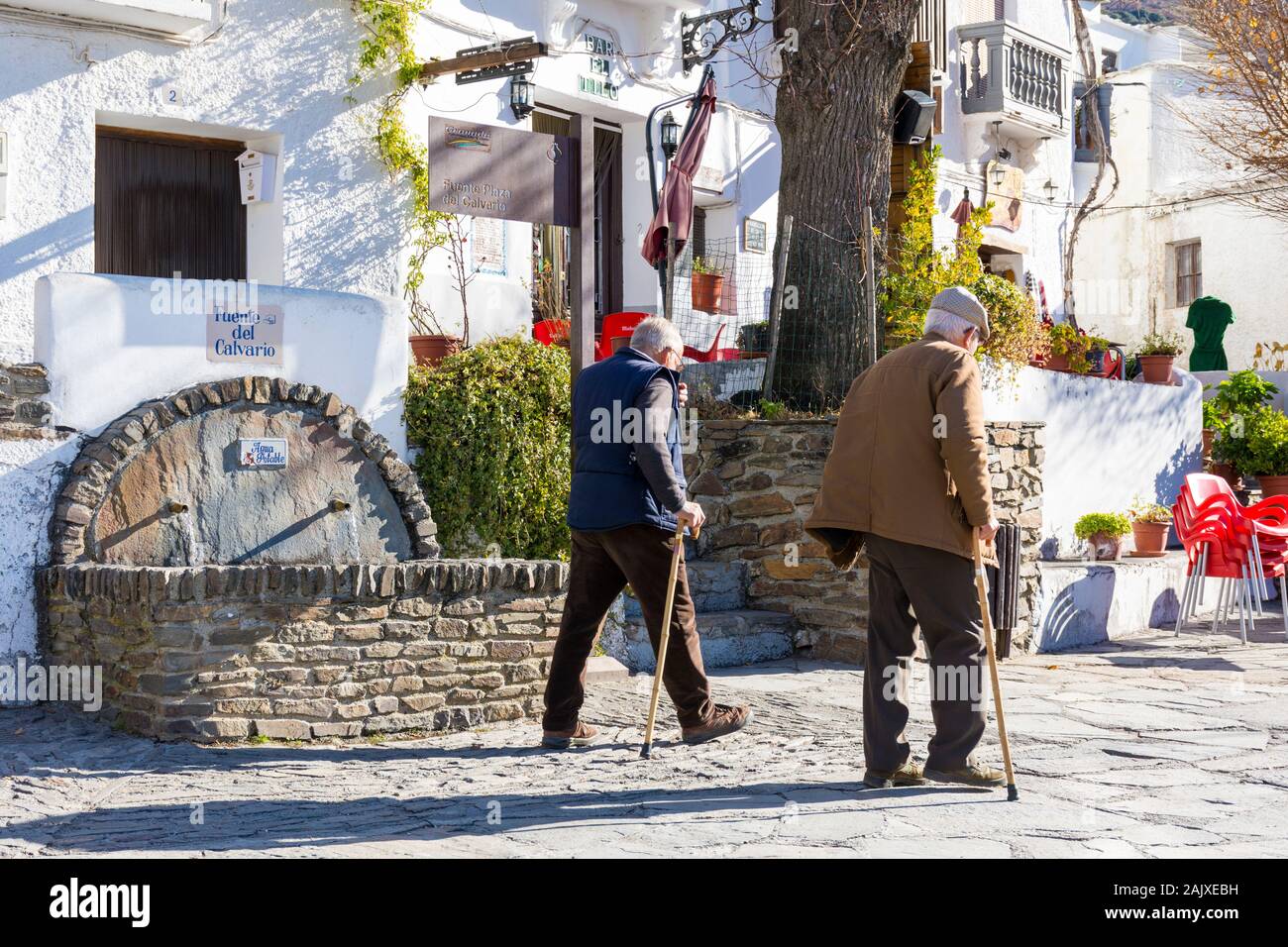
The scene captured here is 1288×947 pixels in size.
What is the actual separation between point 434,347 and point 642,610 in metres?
4.35

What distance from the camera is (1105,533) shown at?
1228 cm

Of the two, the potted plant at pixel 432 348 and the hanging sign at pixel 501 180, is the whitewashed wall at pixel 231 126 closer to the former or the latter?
the potted plant at pixel 432 348

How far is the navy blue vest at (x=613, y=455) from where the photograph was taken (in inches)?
254

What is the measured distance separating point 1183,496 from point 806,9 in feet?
15.2

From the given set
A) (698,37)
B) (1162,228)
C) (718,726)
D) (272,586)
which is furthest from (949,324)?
(1162,228)

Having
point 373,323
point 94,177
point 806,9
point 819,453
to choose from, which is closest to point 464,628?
point 373,323

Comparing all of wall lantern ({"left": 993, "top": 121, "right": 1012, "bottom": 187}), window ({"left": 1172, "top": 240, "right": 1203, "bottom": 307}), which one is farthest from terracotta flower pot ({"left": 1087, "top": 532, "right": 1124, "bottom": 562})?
window ({"left": 1172, "top": 240, "right": 1203, "bottom": 307})

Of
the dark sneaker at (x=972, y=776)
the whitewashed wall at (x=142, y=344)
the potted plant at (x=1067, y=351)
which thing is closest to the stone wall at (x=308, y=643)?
the whitewashed wall at (x=142, y=344)

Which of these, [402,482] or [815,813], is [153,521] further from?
[815,813]

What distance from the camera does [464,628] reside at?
24.0 ft

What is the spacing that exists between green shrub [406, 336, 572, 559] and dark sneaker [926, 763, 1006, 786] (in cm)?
414

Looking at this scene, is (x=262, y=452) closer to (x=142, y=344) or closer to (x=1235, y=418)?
(x=142, y=344)

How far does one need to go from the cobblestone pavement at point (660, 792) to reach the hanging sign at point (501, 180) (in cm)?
286

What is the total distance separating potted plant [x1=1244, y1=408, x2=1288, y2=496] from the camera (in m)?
15.1
